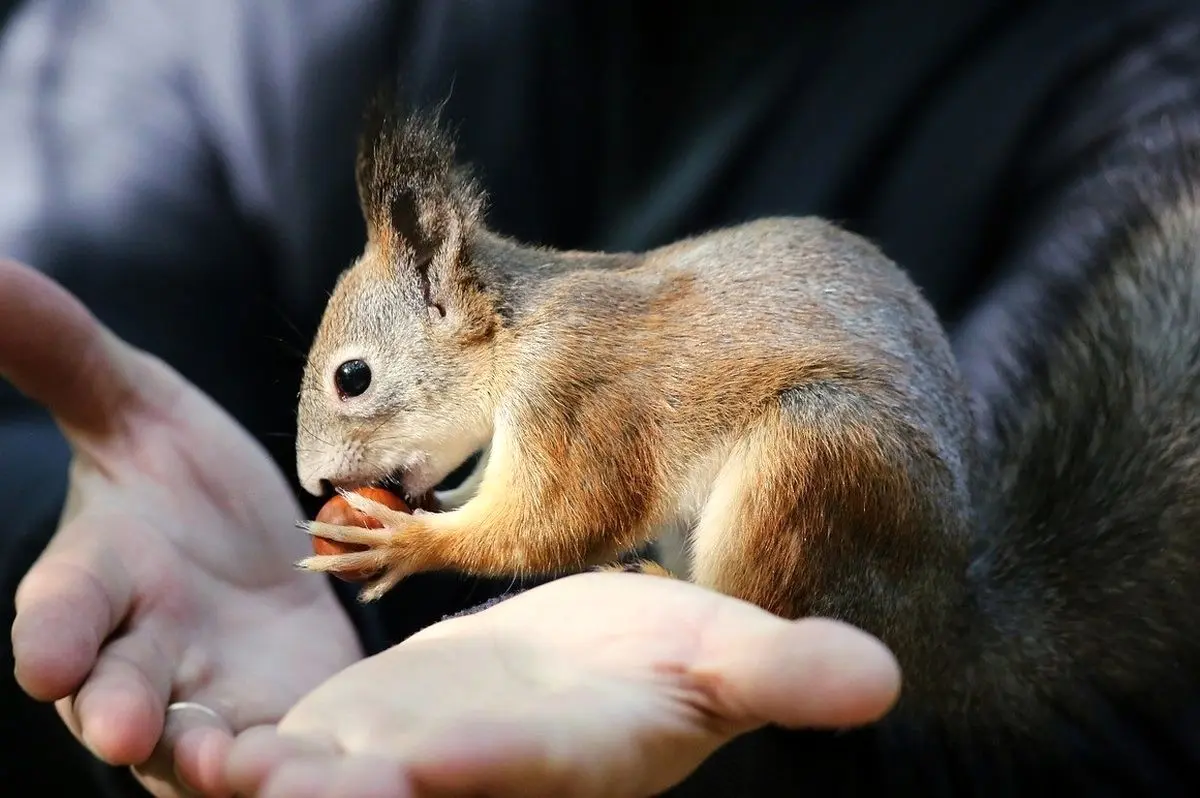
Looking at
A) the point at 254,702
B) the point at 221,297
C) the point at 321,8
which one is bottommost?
the point at 254,702

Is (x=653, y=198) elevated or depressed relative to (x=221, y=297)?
elevated

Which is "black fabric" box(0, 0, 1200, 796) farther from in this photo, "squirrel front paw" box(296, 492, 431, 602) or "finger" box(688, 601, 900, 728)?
"finger" box(688, 601, 900, 728)

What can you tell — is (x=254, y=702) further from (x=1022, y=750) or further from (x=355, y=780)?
(x=1022, y=750)

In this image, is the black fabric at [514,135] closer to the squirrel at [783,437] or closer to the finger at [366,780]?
the squirrel at [783,437]

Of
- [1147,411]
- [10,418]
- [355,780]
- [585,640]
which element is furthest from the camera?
[10,418]

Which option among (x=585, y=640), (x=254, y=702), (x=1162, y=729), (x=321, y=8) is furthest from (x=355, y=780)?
(x=321, y=8)

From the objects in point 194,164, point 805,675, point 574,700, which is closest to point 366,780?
point 574,700
